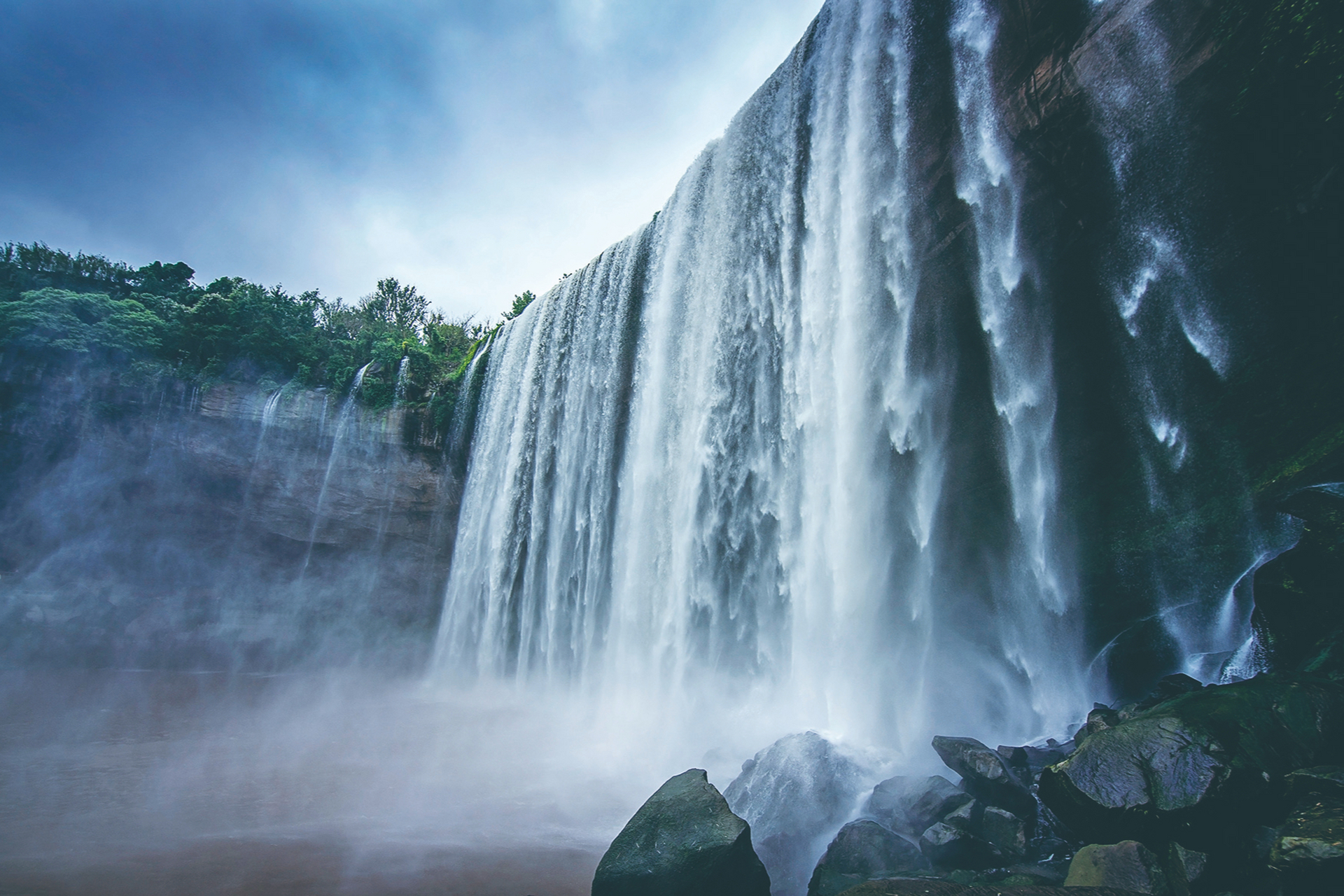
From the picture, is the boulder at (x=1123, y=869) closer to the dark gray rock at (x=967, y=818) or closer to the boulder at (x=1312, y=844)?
the boulder at (x=1312, y=844)

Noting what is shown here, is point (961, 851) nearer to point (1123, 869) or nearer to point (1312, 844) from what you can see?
point (1123, 869)

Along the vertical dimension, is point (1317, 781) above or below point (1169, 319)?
below

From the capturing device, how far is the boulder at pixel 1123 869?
2848 mm

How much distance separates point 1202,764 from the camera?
10.2 feet

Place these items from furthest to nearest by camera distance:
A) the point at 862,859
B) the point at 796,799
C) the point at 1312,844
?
the point at 796,799 → the point at 862,859 → the point at 1312,844

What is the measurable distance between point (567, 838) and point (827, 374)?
261 inches

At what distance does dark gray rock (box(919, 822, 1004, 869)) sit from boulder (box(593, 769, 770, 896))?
1141 millimetres

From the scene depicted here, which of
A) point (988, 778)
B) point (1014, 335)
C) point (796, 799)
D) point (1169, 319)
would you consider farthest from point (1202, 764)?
point (1014, 335)

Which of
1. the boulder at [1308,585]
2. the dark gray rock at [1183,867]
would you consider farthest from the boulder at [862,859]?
the boulder at [1308,585]

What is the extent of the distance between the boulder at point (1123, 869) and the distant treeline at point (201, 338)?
19120 millimetres

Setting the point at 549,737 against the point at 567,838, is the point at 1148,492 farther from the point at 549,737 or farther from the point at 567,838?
the point at 549,737

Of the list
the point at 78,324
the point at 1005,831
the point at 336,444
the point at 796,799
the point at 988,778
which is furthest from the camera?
the point at 336,444

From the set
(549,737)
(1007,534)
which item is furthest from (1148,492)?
(549,737)

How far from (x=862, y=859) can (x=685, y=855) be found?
1273mm
